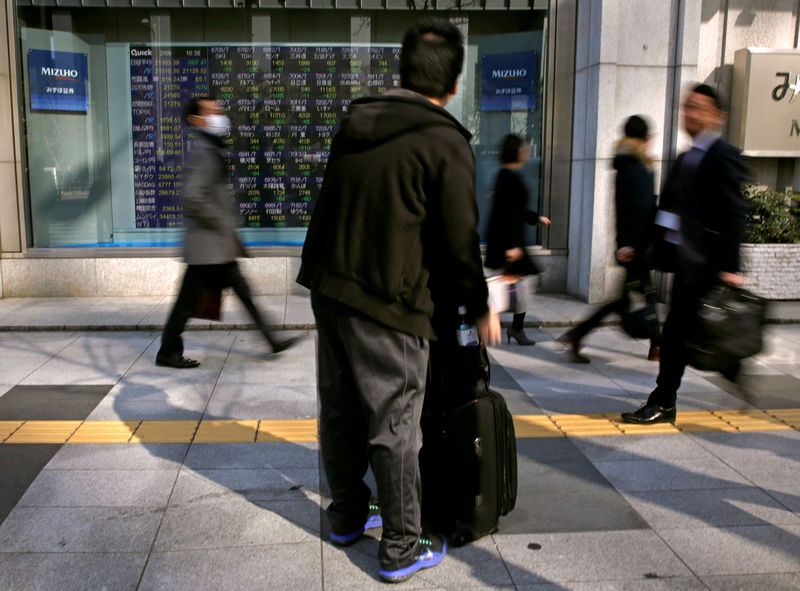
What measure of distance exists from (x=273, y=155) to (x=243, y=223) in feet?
2.89

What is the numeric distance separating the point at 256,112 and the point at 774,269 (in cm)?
619

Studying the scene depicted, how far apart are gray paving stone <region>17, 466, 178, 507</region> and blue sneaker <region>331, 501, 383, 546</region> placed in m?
0.92

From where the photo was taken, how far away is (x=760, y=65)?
29.7ft

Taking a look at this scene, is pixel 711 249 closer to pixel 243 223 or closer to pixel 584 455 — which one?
pixel 584 455

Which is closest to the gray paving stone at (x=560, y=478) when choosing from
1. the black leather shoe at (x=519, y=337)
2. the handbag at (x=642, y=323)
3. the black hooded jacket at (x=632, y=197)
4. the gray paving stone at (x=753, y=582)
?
the gray paving stone at (x=753, y=582)

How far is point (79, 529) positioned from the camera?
344cm

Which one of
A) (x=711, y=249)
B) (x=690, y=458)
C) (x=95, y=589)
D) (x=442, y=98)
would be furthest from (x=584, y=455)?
(x=95, y=589)

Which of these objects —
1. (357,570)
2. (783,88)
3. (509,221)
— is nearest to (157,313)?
(509,221)

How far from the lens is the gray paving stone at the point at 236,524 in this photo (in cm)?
334

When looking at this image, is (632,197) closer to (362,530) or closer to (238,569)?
(362,530)

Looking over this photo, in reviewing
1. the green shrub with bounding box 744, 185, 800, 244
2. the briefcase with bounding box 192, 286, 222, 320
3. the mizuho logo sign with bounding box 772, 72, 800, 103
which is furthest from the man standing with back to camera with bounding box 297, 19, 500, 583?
the mizuho logo sign with bounding box 772, 72, 800, 103

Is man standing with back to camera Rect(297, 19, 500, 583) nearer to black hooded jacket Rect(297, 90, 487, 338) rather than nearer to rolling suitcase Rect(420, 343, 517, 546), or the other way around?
black hooded jacket Rect(297, 90, 487, 338)

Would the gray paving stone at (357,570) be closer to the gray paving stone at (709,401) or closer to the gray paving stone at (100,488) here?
the gray paving stone at (100,488)

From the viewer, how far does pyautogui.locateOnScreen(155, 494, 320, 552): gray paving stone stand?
3.34 m
